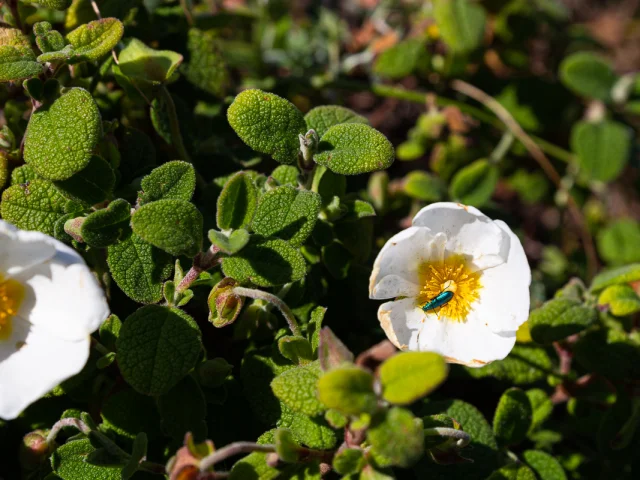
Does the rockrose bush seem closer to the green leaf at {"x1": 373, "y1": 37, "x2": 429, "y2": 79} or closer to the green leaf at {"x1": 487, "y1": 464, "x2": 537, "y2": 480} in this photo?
the green leaf at {"x1": 487, "y1": 464, "x2": 537, "y2": 480}

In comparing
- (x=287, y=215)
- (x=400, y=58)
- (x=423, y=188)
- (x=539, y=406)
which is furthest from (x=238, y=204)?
(x=400, y=58)

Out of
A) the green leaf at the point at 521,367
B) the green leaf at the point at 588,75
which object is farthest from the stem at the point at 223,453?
the green leaf at the point at 588,75

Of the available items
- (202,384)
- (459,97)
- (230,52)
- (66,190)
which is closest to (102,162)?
(66,190)

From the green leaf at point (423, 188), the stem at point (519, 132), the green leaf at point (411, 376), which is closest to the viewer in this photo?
the green leaf at point (411, 376)

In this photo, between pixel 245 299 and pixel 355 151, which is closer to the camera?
pixel 355 151

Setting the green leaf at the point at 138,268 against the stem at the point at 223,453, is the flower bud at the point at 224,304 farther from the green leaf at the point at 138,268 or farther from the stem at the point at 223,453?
the stem at the point at 223,453

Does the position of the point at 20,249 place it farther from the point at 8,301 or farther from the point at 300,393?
the point at 300,393
